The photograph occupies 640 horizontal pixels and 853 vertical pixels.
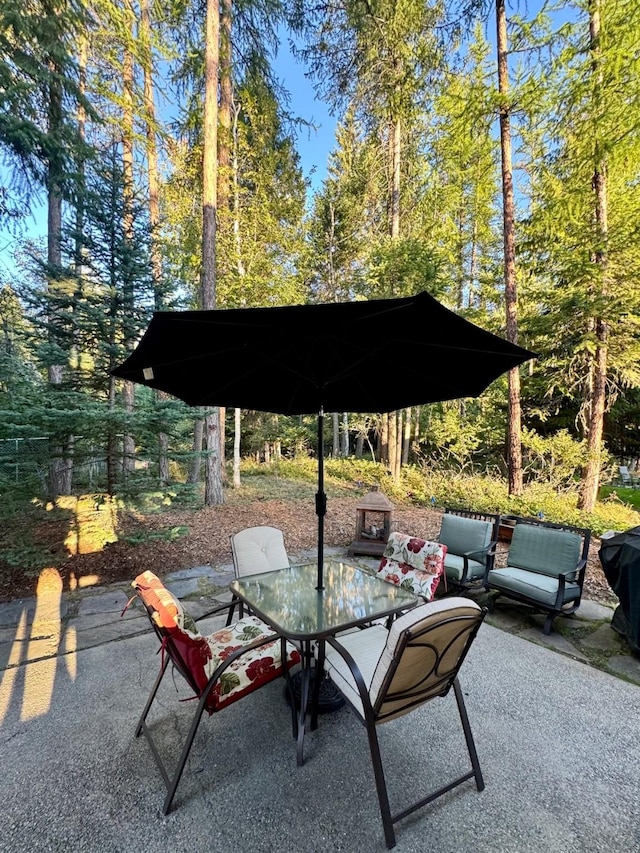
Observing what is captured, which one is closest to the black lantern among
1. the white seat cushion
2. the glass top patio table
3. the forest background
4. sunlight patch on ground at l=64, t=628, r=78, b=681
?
the glass top patio table

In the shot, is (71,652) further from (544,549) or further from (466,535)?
(544,549)

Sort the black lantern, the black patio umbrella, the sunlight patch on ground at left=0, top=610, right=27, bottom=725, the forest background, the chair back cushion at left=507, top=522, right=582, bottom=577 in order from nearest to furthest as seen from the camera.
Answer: the black patio umbrella, the sunlight patch on ground at left=0, top=610, right=27, bottom=725, the chair back cushion at left=507, top=522, right=582, bottom=577, the forest background, the black lantern

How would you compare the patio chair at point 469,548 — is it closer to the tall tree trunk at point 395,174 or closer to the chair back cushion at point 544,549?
the chair back cushion at point 544,549

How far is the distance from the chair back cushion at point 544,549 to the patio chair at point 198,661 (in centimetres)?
248

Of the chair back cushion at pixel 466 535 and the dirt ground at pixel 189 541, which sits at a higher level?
the chair back cushion at pixel 466 535

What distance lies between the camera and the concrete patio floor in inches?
58.1

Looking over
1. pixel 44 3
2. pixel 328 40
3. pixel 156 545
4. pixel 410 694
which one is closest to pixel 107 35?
pixel 44 3

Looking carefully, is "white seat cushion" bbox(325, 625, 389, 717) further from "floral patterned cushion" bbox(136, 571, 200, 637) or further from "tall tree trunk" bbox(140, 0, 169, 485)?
"tall tree trunk" bbox(140, 0, 169, 485)

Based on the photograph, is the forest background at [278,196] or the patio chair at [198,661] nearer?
the patio chair at [198,661]

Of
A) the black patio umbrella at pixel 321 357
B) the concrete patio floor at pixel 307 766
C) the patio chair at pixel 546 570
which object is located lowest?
the concrete patio floor at pixel 307 766

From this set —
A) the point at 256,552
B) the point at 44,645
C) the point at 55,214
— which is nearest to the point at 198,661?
the point at 256,552

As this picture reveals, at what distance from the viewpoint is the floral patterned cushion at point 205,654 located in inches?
63.2

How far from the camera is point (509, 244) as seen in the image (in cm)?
615

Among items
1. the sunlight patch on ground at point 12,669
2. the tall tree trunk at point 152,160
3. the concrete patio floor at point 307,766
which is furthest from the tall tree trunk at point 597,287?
the sunlight patch on ground at point 12,669
